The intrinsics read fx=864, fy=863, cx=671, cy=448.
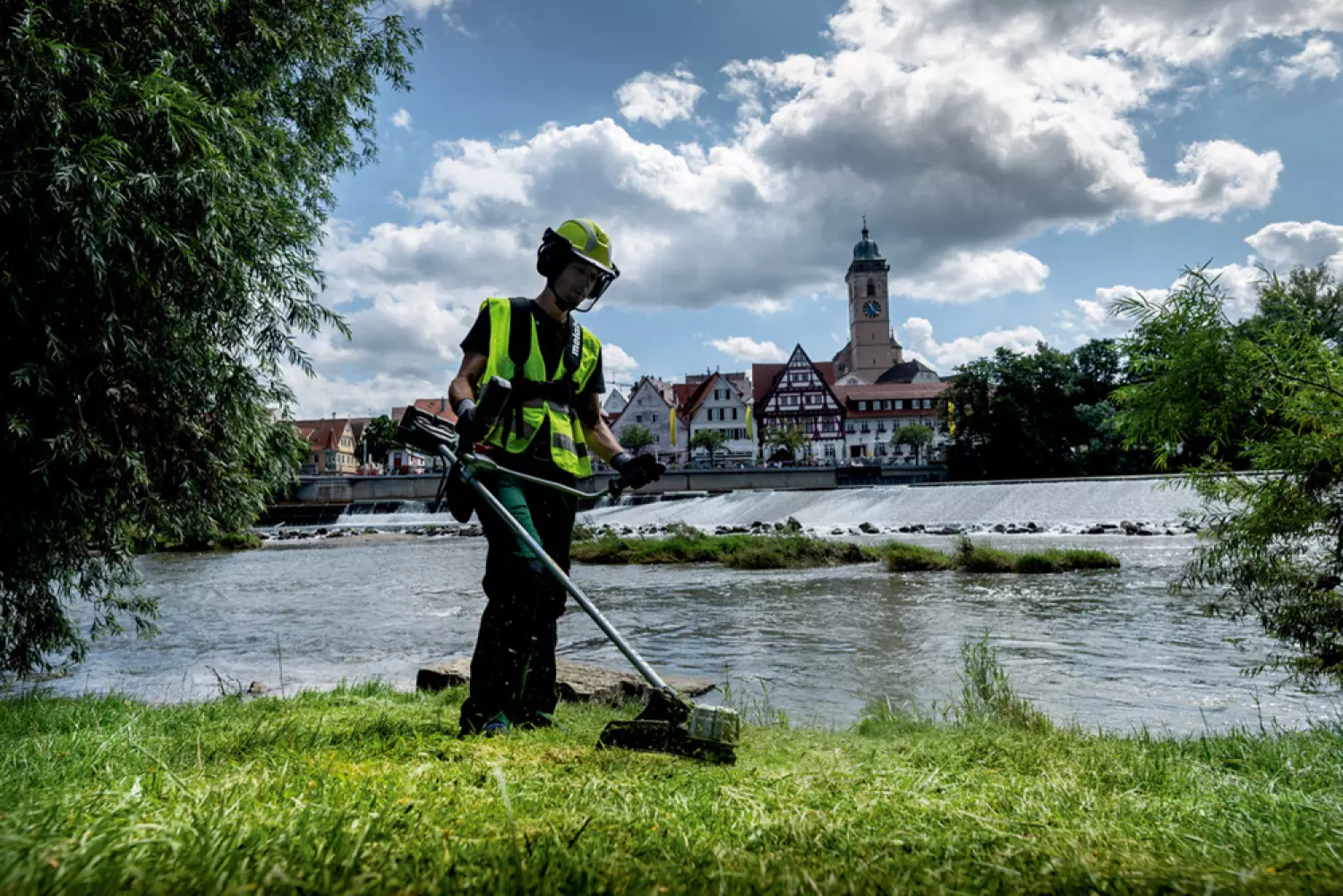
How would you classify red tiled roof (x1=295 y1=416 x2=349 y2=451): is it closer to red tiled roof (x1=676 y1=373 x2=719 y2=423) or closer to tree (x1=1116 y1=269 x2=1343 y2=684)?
red tiled roof (x1=676 y1=373 x2=719 y2=423)

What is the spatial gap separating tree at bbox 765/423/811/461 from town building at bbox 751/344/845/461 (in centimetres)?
218

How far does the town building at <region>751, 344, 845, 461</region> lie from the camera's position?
96.9m

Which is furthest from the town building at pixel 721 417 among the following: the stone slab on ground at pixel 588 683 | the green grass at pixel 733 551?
the stone slab on ground at pixel 588 683

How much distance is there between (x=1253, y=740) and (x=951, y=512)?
37.2 metres

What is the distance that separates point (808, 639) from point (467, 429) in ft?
24.0

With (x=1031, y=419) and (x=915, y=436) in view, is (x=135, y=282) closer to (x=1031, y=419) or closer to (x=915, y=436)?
(x=1031, y=419)

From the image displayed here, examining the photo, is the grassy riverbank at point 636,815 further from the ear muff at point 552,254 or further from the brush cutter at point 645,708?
the ear muff at point 552,254

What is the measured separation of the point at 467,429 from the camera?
3533mm

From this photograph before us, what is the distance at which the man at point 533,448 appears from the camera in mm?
3701

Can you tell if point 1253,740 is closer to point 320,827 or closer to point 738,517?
→ point 320,827

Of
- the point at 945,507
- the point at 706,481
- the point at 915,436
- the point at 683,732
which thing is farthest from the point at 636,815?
the point at 915,436

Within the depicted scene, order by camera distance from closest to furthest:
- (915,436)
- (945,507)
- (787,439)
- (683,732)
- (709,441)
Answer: (683,732), (945,507), (787,439), (915,436), (709,441)

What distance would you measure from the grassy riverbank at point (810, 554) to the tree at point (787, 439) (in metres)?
59.6

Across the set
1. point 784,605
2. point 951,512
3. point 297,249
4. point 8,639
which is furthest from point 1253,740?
point 951,512
